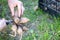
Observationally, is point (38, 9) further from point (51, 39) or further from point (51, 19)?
point (51, 39)

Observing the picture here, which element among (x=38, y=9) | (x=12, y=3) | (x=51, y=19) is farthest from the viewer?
(x=38, y=9)

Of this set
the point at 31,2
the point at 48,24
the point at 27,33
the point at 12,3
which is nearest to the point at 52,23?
the point at 48,24

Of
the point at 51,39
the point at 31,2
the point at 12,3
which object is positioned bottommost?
the point at 51,39

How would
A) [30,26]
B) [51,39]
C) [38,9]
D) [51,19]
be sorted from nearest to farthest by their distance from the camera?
1. [51,39]
2. [30,26]
3. [51,19]
4. [38,9]

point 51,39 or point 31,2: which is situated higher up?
point 31,2

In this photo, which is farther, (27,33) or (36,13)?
(36,13)

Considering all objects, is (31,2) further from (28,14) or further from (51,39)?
(51,39)

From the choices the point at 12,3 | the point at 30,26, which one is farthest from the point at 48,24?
the point at 12,3
